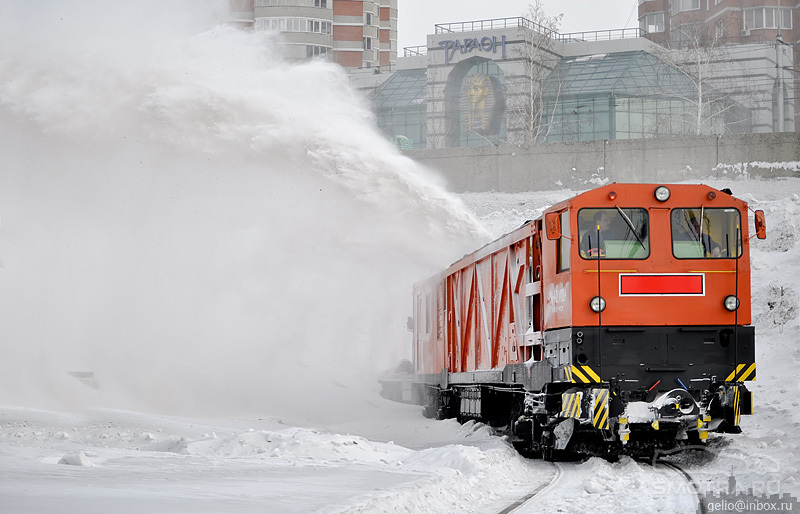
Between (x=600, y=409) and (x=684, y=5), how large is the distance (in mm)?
72832

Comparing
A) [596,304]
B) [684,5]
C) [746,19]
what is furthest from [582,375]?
[684,5]

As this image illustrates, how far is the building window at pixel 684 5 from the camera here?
76938mm

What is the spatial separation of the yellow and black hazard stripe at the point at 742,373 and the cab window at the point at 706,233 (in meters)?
1.41

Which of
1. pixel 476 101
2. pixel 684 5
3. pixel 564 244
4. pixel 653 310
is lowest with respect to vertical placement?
pixel 653 310

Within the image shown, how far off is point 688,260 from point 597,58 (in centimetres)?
4652

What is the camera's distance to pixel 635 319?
470 inches

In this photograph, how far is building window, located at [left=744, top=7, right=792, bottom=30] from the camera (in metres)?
73.2

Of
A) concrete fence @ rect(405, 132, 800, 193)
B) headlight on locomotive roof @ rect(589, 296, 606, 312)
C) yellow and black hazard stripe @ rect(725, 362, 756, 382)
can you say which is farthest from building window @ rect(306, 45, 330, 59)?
yellow and black hazard stripe @ rect(725, 362, 756, 382)

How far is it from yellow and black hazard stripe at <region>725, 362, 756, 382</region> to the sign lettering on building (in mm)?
46385

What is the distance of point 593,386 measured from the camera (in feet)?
38.3

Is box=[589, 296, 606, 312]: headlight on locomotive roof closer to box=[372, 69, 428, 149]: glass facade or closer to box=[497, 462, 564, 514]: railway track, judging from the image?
box=[497, 462, 564, 514]: railway track

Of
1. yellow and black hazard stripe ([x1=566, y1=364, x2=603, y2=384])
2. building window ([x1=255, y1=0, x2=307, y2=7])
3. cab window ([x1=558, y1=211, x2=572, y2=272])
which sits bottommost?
yellow and black hazard stripe ([x1=566, y1=364, x2=603, y2=384])

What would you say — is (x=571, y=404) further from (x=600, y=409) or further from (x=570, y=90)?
(x=570, y=90)

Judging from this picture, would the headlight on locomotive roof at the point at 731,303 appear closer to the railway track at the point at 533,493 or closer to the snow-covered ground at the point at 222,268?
the snow-covered ground at the point at 222,268
